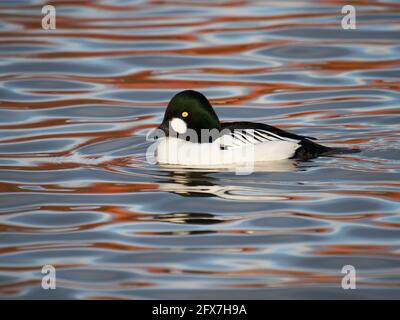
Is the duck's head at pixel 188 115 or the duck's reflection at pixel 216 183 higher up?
the duck's head at pixel 188 115

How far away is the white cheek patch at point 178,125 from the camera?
10312 mm

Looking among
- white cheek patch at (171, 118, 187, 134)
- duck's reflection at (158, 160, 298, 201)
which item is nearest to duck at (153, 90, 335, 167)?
white cheek patch at (171, 118, 187, 134)

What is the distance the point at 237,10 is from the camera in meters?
17.1

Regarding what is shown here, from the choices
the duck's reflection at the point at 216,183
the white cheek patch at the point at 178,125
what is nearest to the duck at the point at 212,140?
→ the white cheek patch at the point at 178,125

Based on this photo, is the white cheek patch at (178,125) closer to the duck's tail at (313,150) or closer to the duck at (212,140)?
the duck at (212,140)

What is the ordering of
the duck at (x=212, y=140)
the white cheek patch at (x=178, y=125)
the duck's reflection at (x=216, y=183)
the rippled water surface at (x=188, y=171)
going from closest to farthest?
1. the rippled water surface at (x=188, y=171)
2. the duck's reflection at (x=216, y=183)
3. the duck at (x=212, y=140)
4. the white cheek patch at (x=178, y=125)

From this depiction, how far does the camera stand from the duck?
10188 mm

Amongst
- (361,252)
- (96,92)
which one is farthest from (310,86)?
(361,252)

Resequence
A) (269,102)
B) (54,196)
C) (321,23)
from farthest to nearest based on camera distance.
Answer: (321,23) < (269,102) < (54,196)

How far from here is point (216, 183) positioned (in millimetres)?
9711

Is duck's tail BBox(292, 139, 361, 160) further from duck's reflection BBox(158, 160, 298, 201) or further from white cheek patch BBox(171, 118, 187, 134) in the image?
white cheek patch BBox(171, 118, 187, 134)

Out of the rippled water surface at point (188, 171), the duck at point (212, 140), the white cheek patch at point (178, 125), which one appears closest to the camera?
the rippled water surface at point (188, 171)

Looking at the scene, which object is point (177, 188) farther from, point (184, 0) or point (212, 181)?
point (184, 0)

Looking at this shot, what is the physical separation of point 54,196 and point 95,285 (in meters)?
2.24
